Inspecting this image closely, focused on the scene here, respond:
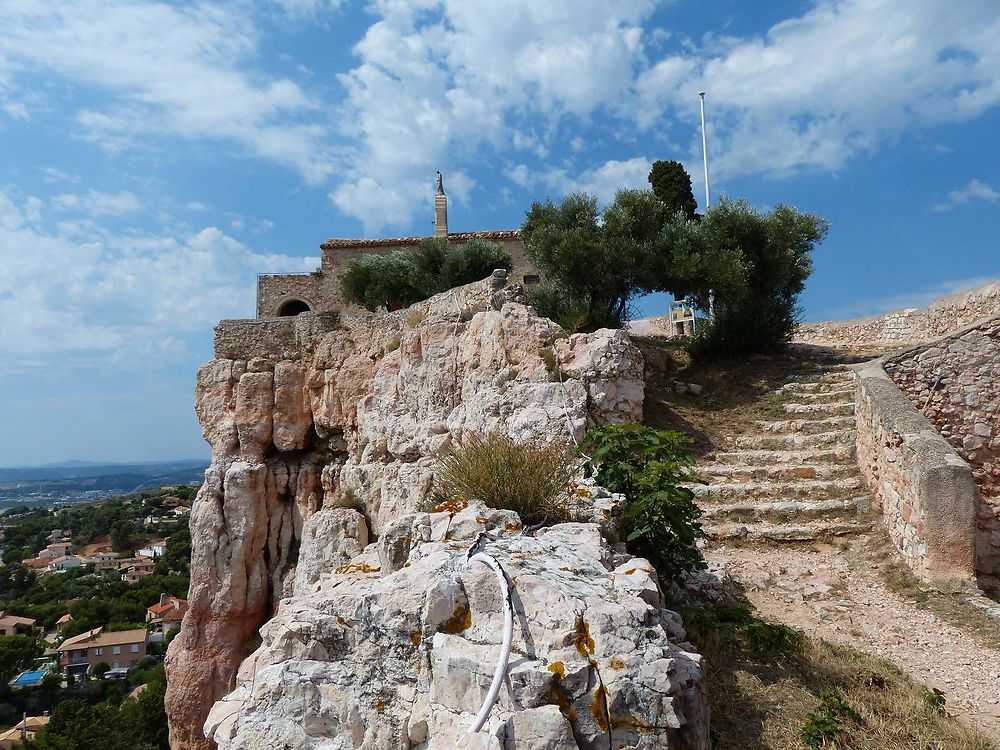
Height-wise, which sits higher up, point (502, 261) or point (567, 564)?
point (502, 261)

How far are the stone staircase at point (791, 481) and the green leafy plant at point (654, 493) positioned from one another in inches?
96.7

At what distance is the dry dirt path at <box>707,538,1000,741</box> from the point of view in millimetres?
4219

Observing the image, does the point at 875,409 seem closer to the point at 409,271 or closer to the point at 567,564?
the point at 567,564

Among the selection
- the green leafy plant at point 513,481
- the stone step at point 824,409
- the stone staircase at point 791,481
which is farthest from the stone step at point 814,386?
the green leafy plant at point 513,481

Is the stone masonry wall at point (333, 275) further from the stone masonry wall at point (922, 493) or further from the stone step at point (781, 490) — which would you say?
the stone masonry wall at point (922, 493)

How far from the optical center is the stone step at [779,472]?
7582 mm

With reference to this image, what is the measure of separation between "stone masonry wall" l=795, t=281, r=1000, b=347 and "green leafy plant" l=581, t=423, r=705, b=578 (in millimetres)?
12348

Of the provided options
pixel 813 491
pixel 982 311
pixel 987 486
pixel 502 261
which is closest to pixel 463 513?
pixel 813 491

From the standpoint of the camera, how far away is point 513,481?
13.3 ft

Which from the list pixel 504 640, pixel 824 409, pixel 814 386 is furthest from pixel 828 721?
pixel 814 386

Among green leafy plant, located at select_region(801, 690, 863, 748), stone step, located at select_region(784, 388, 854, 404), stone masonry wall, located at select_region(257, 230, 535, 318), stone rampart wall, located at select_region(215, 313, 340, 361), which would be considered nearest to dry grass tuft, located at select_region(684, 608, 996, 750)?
green leafy plant, located at select_region(801, 690, 863, 748)

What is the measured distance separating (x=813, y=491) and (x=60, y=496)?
660 ft

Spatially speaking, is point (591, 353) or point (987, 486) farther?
point (987, 486)

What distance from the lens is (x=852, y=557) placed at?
249 inches
